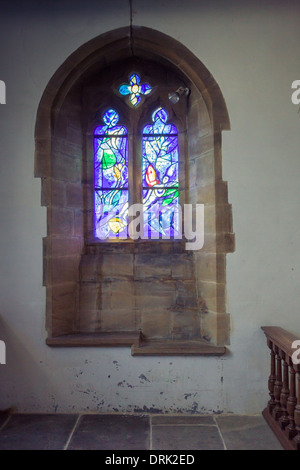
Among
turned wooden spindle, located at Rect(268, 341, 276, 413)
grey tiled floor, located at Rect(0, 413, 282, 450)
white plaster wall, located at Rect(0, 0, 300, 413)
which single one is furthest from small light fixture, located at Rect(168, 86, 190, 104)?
grey tiled floor, located at Rect(0, 413, 282, 450)

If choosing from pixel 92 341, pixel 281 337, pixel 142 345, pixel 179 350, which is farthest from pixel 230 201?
pixel 92 341

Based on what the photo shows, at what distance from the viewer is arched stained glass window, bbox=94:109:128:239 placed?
3.71 metres

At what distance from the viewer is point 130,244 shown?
363 cm

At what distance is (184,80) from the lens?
362 centimetres

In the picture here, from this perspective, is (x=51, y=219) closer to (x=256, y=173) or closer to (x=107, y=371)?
(x=107, y=371)

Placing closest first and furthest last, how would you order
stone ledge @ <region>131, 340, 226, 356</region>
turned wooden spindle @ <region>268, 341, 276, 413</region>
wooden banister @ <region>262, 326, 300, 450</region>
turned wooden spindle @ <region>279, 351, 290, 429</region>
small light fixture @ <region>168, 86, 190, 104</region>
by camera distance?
wooden banister @ <region>262, 326, 300, 450</region> < turned wooden spindle @ <region>279, 351, 290, 429</region> < turned wooden spindle @ <region>268, 341, 276, 413</region> < stone ledge @ <region>131, 340, 226, 356</region> < small light fixture @ <region>168, 86, 190, 104</region>

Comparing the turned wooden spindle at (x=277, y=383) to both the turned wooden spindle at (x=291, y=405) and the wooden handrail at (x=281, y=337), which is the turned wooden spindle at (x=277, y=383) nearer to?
the wooden handrail at (x=281, y=337)

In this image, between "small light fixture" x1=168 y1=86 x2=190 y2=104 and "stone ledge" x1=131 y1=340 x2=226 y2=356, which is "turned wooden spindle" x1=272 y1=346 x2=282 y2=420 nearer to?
"stone ledge" x1=131 y1=340 x2=226 y2=356

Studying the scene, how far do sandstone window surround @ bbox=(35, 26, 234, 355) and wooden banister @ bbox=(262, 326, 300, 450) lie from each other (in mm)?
417

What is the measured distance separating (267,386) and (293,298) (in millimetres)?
749

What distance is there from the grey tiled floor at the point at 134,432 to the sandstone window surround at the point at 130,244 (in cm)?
53
